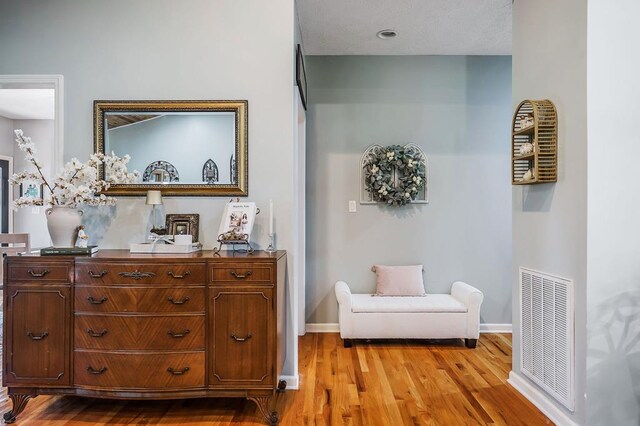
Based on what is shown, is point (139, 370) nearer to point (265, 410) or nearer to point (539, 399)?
point (265, 410)

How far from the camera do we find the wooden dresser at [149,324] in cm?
228

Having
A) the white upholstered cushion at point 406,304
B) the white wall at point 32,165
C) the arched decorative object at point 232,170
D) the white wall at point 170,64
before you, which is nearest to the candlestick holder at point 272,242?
the white wall at point 170,64

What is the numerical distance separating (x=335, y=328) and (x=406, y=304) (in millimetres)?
829

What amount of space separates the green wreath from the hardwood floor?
1.48 metres

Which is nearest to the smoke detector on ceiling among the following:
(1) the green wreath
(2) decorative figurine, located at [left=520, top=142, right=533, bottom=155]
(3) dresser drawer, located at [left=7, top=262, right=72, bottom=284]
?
(1) the green wreath

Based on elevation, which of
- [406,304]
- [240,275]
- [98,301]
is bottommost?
[406,304]

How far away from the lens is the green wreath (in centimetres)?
394

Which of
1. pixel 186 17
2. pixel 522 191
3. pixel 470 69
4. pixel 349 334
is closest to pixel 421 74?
pixel 470 69

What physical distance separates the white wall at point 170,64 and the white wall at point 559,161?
4.94 feet

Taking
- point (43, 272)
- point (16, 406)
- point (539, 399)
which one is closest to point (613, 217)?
point (539, 399)

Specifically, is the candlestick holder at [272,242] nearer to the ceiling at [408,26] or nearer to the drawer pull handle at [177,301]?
the drawer pull handle at [177,301]

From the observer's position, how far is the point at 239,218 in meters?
2.62

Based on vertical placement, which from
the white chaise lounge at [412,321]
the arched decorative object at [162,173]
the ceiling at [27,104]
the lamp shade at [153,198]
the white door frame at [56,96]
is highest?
the ceiling at [27,104]

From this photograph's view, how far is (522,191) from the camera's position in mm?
2709
